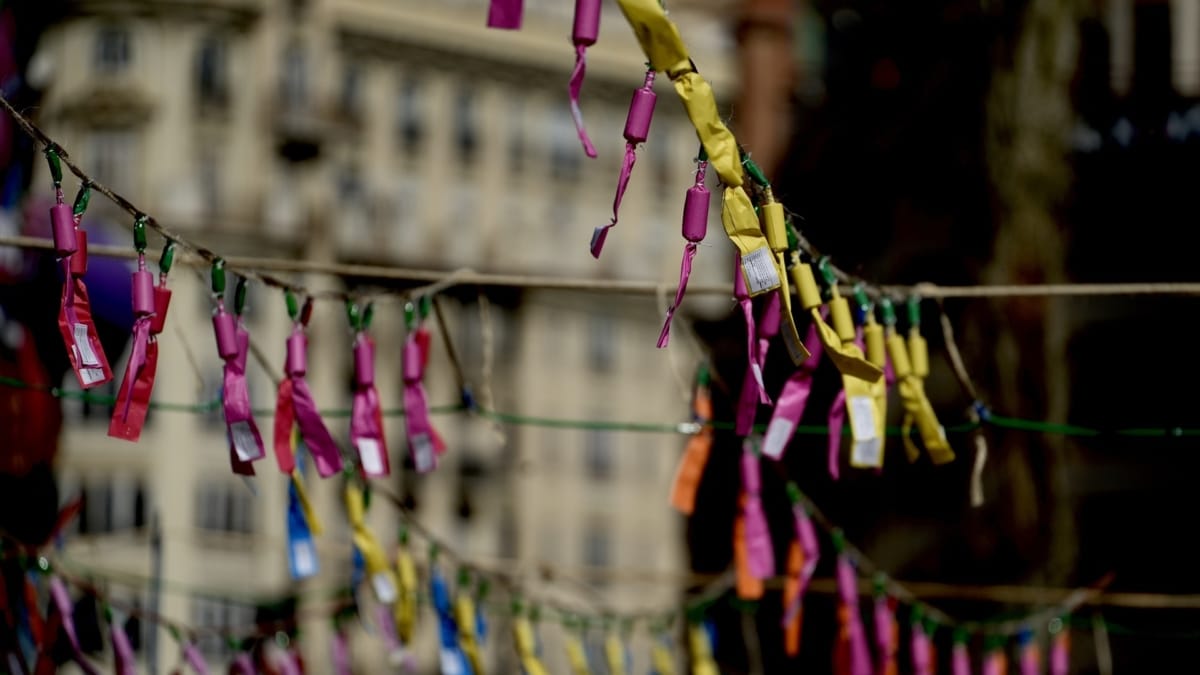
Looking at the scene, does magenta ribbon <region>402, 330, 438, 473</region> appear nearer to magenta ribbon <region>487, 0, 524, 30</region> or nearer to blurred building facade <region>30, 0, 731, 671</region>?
magenta ribbon <region>487, 0, 524, 30</region>

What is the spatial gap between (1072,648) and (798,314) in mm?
10872

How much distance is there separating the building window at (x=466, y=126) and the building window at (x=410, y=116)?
2.95ft

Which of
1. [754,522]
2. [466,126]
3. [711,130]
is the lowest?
[754,522]

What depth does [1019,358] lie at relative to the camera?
11633 mm

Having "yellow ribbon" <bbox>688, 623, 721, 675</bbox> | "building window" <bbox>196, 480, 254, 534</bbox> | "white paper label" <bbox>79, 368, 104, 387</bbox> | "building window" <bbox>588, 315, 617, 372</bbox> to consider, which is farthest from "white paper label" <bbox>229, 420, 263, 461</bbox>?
"building window" <bbox>588, 315, 617, 372</bbox>

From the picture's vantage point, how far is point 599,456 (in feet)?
143

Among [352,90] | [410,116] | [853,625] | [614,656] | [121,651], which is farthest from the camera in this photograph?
[410,116]

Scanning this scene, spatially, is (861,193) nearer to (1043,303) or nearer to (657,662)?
(1043,303)

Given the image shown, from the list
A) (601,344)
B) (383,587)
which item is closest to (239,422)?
(383,587)

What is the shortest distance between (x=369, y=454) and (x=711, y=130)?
2.07 m

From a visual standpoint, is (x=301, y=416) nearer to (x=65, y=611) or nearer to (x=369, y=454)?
(x=369, y=454)

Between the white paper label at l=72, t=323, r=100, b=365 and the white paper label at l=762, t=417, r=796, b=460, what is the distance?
197 centimetres

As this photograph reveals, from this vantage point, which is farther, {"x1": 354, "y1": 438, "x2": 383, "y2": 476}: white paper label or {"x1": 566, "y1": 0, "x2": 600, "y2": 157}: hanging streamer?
{"x1": 354, "y1": 438, "x2": 383, "y2": 476}: white paper label

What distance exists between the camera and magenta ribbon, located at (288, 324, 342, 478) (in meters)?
6.04
